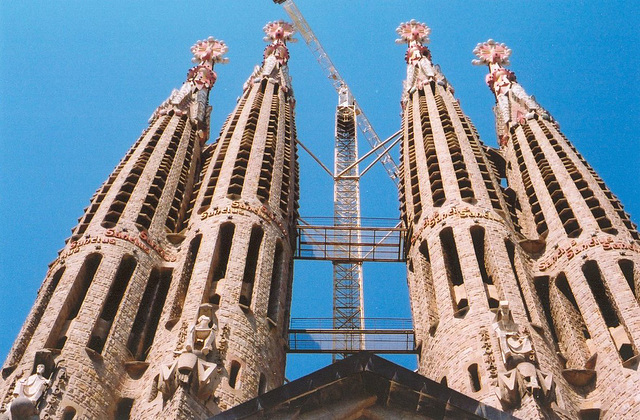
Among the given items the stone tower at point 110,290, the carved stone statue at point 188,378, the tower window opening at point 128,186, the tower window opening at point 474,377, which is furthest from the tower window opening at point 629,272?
the tower window opening at point 128,186

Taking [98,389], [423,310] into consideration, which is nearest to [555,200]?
[423,310]

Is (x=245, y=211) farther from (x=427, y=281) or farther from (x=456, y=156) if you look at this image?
(x=456, y=156)

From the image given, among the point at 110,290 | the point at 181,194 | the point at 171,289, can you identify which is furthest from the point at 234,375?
the point at 181,194

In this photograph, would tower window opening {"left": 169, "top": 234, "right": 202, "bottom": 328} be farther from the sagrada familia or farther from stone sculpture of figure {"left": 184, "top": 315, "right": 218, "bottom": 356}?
stone sculpture of figure {"left": 184, "top": 315, "right": 218, "bottom": 356}

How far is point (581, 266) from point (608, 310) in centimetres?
195

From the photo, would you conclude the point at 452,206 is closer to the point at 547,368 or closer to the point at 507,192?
the point at 507,192

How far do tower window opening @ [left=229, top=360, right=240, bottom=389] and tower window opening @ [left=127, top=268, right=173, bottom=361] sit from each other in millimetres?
3134

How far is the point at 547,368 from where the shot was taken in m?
27.6

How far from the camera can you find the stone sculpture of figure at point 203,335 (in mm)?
25839

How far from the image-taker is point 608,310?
30391mm

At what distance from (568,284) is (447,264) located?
3706mm

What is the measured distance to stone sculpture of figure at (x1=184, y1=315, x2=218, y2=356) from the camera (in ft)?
84.8

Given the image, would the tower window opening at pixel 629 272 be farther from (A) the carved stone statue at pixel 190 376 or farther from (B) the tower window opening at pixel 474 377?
(A) the carved stone statue at pixel 190 376

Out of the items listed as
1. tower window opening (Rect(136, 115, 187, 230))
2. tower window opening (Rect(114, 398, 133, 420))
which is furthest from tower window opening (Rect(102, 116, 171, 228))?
tower window opening (Rect(114, 398, 133, 420))
